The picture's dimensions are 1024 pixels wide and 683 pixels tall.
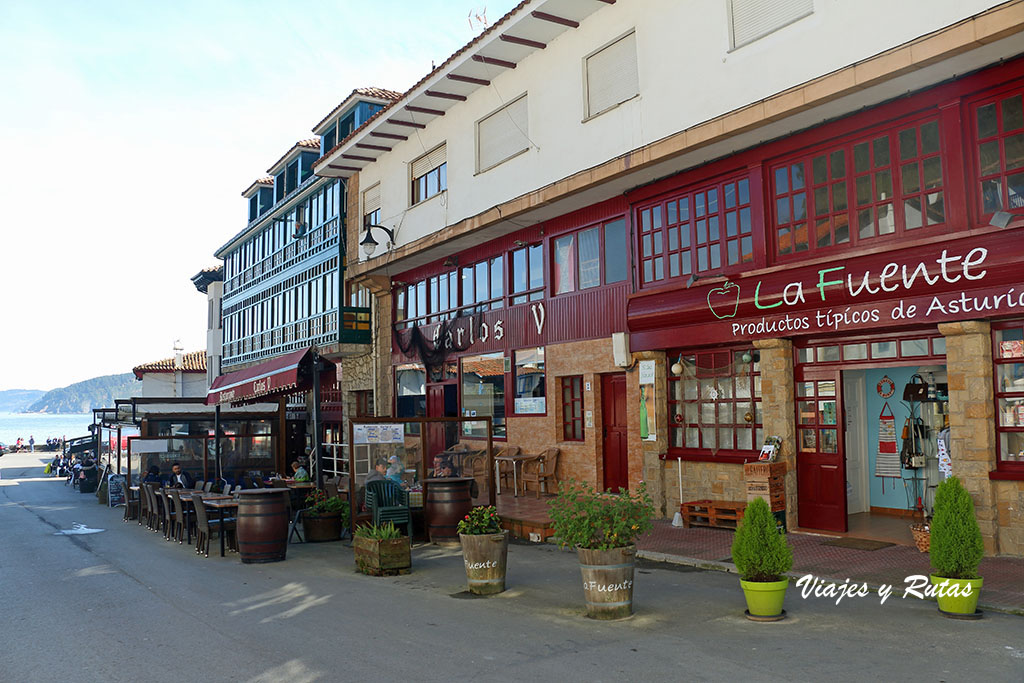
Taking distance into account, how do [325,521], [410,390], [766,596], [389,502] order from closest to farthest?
[766,596]
[389,502]
[325,521]
[410,390]

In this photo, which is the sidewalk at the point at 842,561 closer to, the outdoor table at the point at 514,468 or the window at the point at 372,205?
the outdoor table at the point at 514,468

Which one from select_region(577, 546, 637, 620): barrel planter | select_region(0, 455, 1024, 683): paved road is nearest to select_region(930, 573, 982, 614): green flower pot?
select_region(0, 455, 1024, 683): paved road

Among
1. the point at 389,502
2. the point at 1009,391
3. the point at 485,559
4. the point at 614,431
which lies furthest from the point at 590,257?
the point at 485,559

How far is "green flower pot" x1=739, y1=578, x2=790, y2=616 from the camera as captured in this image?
7.49 metres

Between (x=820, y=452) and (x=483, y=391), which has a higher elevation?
(x=483, y=391)

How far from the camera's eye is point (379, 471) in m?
13.2

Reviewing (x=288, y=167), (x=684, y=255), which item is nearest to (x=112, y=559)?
(x=684, y=255)

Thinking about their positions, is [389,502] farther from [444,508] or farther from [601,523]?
[601,523]

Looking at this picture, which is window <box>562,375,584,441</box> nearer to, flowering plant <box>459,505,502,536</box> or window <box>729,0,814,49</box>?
window <box>729,0,814,49</box>

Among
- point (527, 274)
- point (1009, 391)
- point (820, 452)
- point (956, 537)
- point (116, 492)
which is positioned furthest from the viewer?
point (116, 492)

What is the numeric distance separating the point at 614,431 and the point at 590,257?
3544 mm

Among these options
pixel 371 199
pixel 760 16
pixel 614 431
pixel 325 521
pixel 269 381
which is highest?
pixel 371 199

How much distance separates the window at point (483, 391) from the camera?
63.0 feet

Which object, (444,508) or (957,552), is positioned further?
(444,508)
